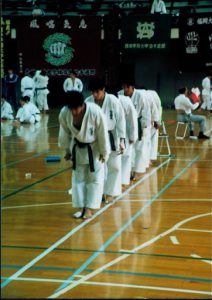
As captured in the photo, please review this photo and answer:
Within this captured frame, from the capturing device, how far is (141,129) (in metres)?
7.59

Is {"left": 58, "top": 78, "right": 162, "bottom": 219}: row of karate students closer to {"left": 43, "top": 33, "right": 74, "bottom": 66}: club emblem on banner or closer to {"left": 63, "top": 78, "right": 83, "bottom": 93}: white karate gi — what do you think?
{"left": 63, "top": 78, "right": 83, "bottom": 93}: white karate gi

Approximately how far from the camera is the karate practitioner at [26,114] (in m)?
15.5

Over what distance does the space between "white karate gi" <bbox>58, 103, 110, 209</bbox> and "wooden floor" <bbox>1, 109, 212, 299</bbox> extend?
26cm

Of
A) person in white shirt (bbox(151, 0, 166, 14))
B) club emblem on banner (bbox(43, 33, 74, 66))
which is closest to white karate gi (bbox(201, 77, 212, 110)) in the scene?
person in white shirt (bbox(151, 0, 166, 14))

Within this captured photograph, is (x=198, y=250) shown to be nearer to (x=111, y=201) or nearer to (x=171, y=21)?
(x=111, y=201)

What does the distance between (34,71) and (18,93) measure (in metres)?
1.43

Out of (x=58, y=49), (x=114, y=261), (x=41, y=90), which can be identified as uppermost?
(x=58, y=49)

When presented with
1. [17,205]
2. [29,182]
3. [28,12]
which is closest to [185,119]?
[29,182]

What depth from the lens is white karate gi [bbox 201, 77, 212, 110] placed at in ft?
62.5

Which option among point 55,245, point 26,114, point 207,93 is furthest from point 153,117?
point 207,93

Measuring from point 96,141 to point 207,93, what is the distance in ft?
47.7

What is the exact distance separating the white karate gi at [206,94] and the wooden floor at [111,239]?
1100 cm

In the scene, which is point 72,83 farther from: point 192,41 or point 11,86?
point 192,41

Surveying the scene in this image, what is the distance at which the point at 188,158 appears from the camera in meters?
9.52
